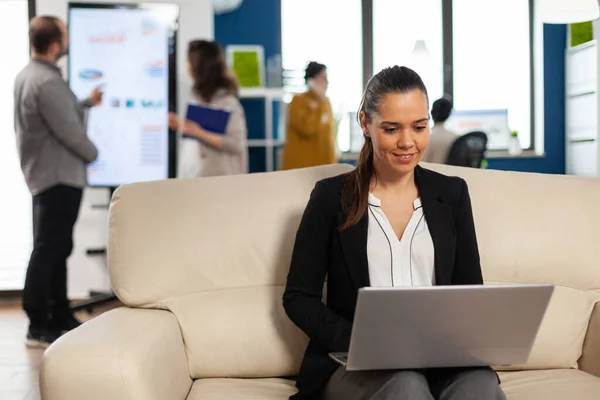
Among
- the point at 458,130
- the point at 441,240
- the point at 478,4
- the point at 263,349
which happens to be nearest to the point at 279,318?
the point at 263,349

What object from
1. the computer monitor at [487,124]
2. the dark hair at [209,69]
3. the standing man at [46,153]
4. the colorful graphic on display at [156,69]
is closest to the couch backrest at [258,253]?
the standing man at [46,153]

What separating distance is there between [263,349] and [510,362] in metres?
0.64

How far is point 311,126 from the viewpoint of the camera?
5.20 meters

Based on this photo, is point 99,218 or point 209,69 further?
point 99,218

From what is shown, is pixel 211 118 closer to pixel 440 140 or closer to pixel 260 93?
pixel 440 140

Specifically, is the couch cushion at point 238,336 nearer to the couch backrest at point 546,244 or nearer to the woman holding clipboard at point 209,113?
the couch backrest at point 546,244

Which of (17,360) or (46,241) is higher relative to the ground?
(46,241)

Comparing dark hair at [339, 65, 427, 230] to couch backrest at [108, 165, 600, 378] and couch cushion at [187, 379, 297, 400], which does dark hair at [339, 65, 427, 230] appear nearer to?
couch backrest at [108, 165, 600, 378]

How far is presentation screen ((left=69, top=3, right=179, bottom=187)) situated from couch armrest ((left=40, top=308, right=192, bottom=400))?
11.2 ft

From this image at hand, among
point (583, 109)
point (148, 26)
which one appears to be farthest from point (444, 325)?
point (583, 109)

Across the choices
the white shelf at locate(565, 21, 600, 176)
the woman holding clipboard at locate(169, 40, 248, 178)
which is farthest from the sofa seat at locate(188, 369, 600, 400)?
the white shelf at locate(565, 21, 600, 176)

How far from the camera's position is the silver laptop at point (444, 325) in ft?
4.86

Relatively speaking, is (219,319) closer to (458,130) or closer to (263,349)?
(263,349)

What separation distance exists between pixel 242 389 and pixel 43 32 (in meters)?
2.68
